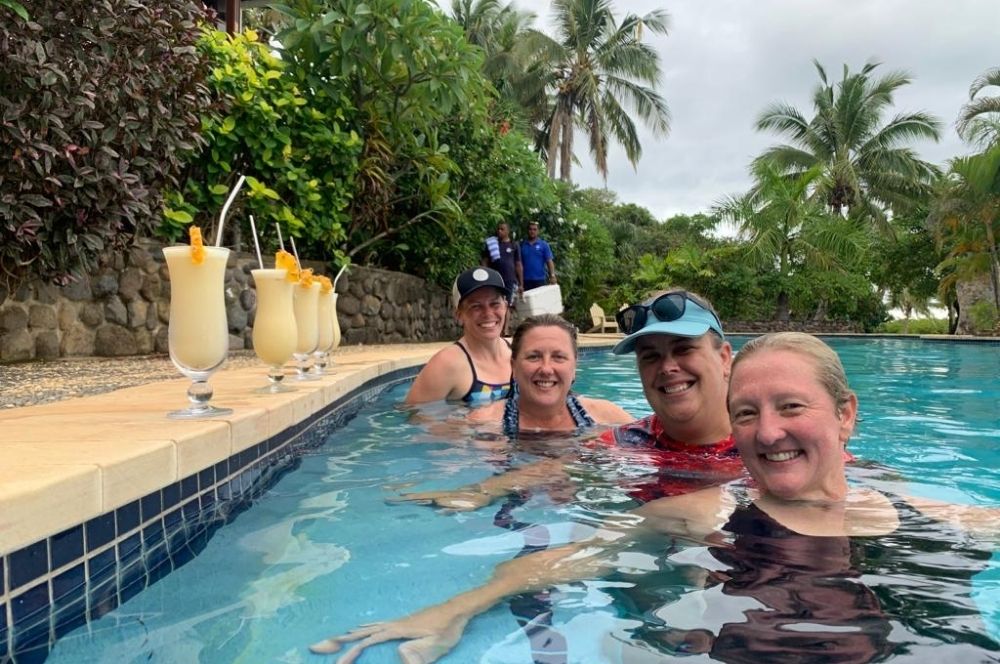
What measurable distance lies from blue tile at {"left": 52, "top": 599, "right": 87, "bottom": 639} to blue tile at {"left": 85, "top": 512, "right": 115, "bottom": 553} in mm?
126

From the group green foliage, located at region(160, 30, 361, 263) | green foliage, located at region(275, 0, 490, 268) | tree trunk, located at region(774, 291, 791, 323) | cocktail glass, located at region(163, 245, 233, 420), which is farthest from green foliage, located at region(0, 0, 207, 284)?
tree trunk, located at region(774, 291, 791, 323)

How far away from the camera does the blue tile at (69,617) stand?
64.8 inches

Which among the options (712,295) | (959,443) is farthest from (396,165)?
(712,295)

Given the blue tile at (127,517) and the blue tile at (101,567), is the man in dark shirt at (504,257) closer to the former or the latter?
the blue tile at (127,517)

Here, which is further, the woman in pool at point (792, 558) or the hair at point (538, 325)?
the hair at point (538, 325)

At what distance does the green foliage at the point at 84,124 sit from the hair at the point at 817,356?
4.41m

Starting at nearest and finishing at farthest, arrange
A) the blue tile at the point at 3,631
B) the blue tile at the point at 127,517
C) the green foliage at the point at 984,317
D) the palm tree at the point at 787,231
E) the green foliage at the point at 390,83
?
the blue tile at the point at 3,631 → the blue tile at the point at 127,517 → the green foliage at the point at 390,83 → the green foliage at the point at 984,317 → the palm tree at the point at 787,231

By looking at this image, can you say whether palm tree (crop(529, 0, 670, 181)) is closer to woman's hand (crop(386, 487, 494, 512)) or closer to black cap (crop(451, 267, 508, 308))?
black cap (crop(451, 267, 508, 308))

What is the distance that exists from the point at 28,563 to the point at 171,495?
0.66 metres

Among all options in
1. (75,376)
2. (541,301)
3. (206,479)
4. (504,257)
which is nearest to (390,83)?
(504,257)

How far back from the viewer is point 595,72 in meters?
Result: 25.0

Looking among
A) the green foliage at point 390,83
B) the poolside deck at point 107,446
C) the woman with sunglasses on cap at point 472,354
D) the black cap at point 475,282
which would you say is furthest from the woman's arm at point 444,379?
the green foliage at point 390,83

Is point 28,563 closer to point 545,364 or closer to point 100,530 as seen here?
point 100,530

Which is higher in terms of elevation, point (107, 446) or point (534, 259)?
point (534, 259)
